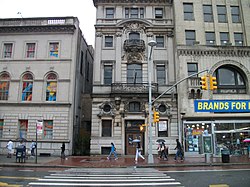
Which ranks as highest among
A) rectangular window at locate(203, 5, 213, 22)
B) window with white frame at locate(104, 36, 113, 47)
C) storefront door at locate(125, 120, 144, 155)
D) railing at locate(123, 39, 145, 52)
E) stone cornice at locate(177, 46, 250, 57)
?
rectangular window at locate(203, 5, 213, 22)

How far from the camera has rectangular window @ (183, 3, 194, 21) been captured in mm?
29438

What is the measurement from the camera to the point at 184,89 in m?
26.8

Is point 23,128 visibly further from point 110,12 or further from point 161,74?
point 110,12

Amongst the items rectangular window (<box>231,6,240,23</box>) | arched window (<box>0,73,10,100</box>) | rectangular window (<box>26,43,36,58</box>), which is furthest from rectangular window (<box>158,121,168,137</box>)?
arched window (<box>0,73,10,100</box>)

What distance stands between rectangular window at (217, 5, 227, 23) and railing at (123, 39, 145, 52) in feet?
35.7

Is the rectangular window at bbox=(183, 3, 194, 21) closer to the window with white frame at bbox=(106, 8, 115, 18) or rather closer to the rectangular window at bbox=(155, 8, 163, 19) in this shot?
the rectangular window at bbox=(155, 8, 163, 19)

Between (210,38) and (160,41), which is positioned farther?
(160,41)

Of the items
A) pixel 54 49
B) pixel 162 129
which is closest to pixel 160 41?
pixel 162 129

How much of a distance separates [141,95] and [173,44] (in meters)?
8.12

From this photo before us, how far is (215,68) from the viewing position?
27438 millimetres

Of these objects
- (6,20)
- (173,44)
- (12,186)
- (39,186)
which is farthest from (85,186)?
A: (6,20)

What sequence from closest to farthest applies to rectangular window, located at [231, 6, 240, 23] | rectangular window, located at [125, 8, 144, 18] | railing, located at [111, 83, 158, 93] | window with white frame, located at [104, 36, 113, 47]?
1. railing, located at [111, 83, 158, 93]
2. window with white frame, located at [104, 36, 113, 47]
3. rectangular window, located at [231, 6, 240, 23]
4. rectangular window, located at [125, 8, 144, 18]

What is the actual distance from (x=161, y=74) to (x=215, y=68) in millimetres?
6451

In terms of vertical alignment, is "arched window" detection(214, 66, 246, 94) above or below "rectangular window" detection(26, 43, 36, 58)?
below
